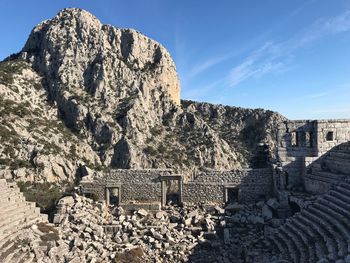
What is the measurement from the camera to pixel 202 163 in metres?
64.6

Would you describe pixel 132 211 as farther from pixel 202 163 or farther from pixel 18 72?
pixel 18 72

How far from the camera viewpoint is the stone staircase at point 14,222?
50.4 feet

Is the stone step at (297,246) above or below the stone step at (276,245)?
above

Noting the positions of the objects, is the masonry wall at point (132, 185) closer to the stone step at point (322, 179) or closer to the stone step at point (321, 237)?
the stone step at point (322, 179)

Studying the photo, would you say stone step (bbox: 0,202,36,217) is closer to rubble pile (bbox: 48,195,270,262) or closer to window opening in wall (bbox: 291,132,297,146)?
rubble pile (bbox: 48,195,270,262)

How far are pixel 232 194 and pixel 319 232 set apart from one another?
8.95 m

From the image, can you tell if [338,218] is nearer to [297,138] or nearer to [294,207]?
[294,207]

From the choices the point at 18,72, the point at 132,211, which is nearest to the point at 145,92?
the point at 18,72

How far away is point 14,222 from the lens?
58.9 feet

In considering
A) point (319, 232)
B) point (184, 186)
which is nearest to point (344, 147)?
point (319, 232)

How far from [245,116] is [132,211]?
231 feet

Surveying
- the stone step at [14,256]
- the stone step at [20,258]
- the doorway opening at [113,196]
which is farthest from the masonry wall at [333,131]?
the stone step at [14,256]

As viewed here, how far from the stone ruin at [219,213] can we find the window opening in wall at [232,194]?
68 millimetres

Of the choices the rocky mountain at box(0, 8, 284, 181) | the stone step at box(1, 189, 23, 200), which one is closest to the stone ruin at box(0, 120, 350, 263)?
the stone step at box(1, 189, 23, 200)
